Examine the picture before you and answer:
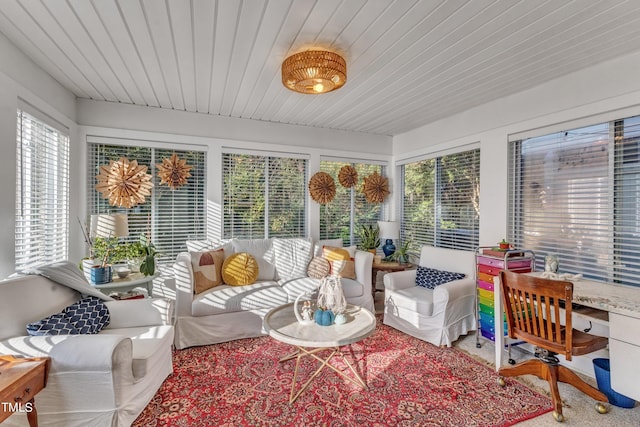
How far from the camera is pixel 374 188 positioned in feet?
16.7

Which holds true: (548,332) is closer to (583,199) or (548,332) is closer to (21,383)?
(583,199)

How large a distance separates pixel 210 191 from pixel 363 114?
2.29 meters

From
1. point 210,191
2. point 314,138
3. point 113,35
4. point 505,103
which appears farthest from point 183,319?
point 505,103

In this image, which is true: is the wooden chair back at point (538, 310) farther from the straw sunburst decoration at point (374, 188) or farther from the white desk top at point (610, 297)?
the straw sunburst decoration at point (374, 188)

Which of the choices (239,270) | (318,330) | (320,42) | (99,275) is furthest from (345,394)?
(320,42)

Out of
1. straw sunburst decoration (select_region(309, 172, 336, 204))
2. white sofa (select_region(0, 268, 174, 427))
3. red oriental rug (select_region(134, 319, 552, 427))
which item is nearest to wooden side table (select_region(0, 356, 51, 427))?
white sofa (select_region(0, 268, 174, 427))

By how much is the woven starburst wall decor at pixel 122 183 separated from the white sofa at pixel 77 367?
1814 millimetres

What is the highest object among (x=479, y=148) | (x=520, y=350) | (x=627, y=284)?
(x=479, y=148)

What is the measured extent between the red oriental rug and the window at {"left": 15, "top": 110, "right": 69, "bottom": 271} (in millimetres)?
1605

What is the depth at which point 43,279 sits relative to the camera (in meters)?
2.07

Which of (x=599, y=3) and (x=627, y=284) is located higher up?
(x=599, y=3)

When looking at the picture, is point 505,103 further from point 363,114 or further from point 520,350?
point 520,350

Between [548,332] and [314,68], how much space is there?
2412 mm

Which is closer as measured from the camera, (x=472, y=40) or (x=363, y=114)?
(x=472, y=40)
